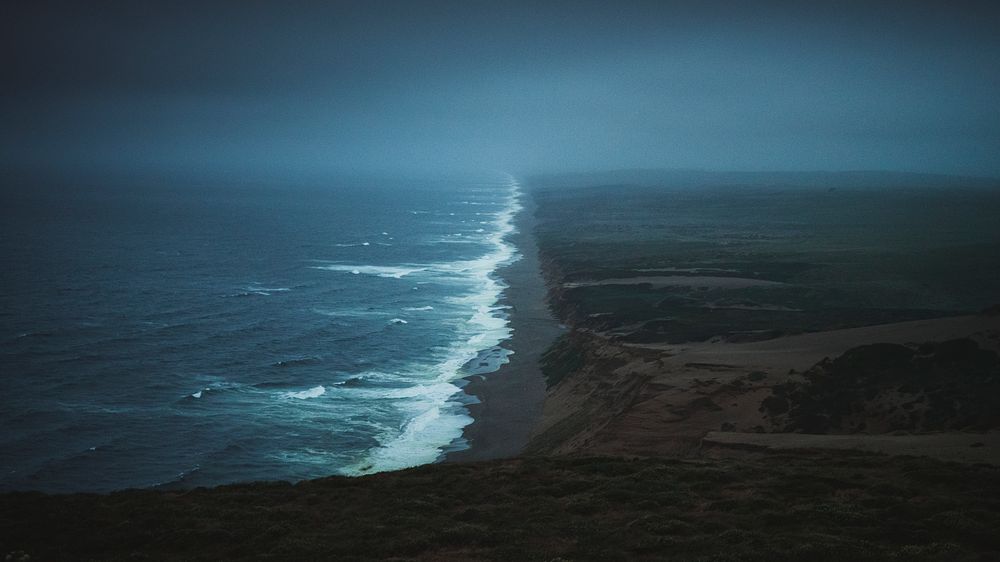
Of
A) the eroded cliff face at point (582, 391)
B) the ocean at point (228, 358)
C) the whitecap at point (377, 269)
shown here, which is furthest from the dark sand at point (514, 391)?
the whitecap at point (377, 269)

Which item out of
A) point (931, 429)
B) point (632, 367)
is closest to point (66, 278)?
point (632, 367)

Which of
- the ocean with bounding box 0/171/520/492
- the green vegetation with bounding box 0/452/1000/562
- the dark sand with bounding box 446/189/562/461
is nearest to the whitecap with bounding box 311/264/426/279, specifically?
the ocean with bounding box 0/171/520/492

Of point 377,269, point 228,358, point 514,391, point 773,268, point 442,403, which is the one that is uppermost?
point 773,268

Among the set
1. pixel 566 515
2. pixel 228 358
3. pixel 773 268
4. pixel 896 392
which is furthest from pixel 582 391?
pixel 773 268

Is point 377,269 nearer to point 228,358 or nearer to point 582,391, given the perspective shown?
point 228,358

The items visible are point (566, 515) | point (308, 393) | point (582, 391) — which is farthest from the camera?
point (308, 393)

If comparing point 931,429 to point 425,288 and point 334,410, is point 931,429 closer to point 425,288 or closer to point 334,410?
point 334,410

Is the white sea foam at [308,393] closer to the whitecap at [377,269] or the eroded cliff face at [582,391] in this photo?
the eroded cliff face at [582,391]
